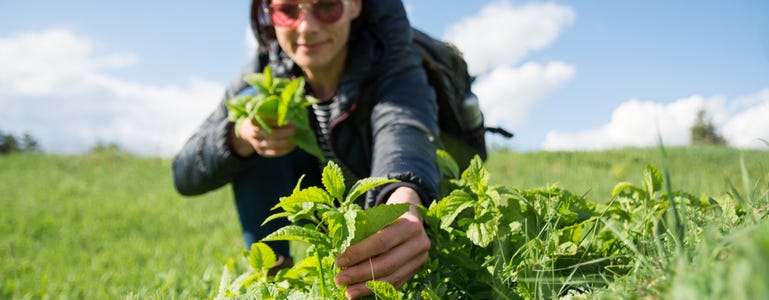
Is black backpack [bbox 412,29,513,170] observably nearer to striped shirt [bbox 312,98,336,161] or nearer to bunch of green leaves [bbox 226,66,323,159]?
striped shirt [bbox 312,98,336,161]

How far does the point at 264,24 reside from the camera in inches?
130

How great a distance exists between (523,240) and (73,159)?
49.2 ft

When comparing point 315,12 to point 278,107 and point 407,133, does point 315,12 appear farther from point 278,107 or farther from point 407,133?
point 407,133

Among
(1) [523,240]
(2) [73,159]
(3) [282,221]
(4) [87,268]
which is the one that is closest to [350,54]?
(3) [282,221]

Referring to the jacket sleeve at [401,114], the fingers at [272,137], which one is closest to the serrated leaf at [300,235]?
the jacket sleeve at [401,114]

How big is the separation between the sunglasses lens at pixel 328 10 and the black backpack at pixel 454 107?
1.68 feet

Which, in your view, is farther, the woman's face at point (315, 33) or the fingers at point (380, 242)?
the woman's face at point (315, 33)

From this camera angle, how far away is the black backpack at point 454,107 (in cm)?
314

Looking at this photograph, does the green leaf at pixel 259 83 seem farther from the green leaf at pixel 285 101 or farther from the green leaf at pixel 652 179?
the green leaf at pixel 652 179

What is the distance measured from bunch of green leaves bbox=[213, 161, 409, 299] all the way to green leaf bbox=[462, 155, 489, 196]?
0.73ft

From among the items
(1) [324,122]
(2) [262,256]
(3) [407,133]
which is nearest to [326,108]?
(1) [324,122]

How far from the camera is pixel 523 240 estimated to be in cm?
161

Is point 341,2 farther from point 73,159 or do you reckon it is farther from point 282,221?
point 73,159

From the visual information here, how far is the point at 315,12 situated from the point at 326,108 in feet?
1.72
